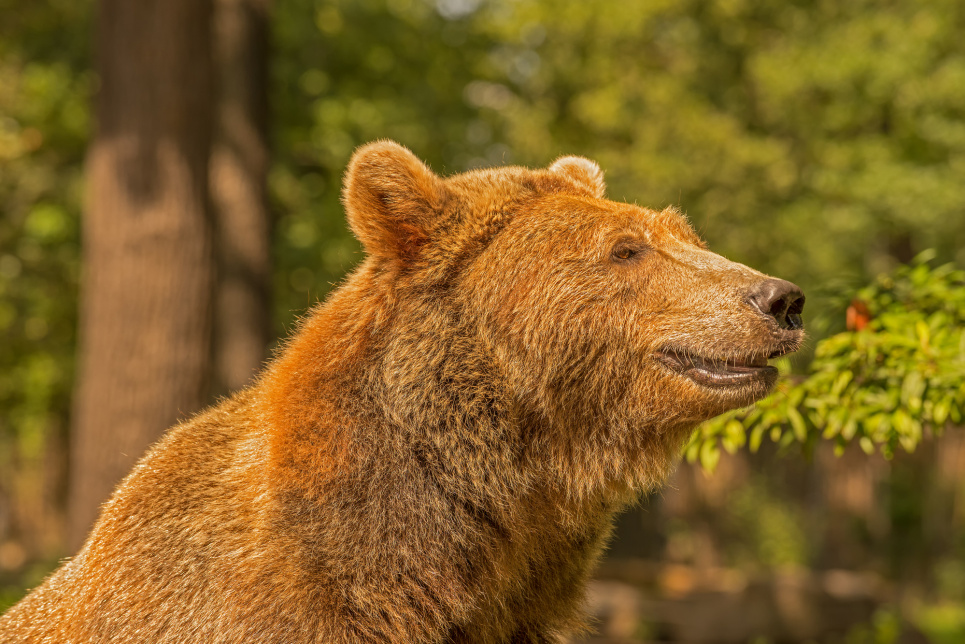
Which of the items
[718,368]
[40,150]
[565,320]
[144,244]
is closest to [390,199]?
[565,320]

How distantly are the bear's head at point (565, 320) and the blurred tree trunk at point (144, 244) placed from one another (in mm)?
4479

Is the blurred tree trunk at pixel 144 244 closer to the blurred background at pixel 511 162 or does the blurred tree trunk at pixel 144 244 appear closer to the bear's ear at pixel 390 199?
the blurred background at pixel 511 162

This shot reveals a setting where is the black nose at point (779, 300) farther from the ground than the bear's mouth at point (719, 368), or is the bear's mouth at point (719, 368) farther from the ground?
the black nose at point (779, 300)

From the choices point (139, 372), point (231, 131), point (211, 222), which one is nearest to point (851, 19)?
point (231, 131)

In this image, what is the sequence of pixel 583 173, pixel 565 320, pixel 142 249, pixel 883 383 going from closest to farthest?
pixel 565 320
pixel 583 173
pixel 883 383
pixel 142 249

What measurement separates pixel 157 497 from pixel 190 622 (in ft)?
1.54

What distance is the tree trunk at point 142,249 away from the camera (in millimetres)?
7312

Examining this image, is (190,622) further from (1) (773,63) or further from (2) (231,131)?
(1) (773,63)

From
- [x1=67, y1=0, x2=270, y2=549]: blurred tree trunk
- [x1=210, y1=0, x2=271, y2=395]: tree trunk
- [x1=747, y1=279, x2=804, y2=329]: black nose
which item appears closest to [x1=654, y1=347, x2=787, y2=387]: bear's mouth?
Result: [x1=747, y1=279, x2=804, y2=329]: black nose

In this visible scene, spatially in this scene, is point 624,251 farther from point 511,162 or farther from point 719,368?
point 511,162

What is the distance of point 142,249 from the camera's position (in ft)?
24.3

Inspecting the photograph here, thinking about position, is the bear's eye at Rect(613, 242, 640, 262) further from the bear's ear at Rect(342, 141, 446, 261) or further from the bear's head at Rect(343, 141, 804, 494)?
the bear's ear at Rect(342, 141, 446, 261)

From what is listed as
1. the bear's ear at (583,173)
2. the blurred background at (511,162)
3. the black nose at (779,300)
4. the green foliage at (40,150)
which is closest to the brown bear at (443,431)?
the black nose at (779,300)

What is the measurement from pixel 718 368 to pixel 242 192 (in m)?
10.5
